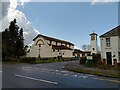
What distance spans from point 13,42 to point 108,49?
130 feet

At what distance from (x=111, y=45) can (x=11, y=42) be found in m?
39.9

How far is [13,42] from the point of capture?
71125 millimetres

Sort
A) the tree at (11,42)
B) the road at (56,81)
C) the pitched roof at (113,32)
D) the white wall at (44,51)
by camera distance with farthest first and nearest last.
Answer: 1. the white wall at (44,51)
2. the tree at (11,42)
3. the pitched roof at (113,32)
4. the road at (56,81)

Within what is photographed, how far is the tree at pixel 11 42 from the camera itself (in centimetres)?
6582

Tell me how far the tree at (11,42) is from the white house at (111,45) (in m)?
33.0

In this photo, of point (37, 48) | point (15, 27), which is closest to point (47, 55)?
point (37, 48)

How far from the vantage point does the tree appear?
65.8 meters

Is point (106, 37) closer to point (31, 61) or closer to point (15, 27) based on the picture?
point (31, 61)

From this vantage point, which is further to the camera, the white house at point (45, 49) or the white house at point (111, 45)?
the white house at point (45, 49)

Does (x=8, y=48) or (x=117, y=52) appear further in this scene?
(x=8, y=48)

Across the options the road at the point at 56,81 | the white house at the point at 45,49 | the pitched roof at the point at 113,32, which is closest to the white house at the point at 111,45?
the pitched roof at the point at 113,32

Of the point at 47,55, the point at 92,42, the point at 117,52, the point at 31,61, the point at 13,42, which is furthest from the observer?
the point at 47,55

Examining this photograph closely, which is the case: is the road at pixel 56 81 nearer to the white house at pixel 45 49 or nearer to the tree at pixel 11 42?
the tree at pixel 11 42

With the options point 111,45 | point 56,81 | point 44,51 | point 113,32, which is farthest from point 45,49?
point 56,81
